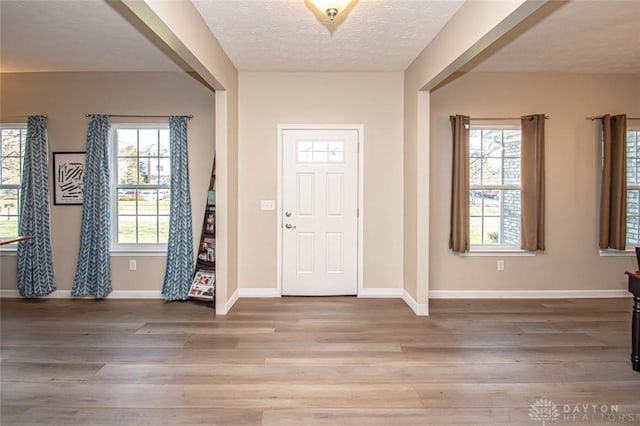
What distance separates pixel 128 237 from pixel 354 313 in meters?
2.98

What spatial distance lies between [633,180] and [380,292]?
3.53 meters

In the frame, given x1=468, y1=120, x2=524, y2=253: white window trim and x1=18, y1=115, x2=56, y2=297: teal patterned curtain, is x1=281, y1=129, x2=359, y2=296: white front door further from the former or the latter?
x1=18, y1=115, x2=56, y2=297: teal patterned curtain

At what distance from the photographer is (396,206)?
14.3 feet

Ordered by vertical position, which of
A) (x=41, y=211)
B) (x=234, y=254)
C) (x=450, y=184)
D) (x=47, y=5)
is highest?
(x=47, y=5)

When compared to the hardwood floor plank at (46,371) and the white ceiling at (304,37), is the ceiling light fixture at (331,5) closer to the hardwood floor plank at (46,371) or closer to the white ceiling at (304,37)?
the white ceiling at (304,37)

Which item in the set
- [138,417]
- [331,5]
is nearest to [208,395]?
[138,417]

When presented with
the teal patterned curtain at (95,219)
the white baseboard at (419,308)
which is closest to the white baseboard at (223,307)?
the teal patterned curtain at (95,219)

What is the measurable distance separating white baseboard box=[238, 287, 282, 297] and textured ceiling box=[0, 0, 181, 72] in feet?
9.12

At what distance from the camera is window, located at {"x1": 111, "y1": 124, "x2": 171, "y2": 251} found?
4.42 meters

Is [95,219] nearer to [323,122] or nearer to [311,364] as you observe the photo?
[323,122]

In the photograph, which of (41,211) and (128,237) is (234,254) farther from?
(41,211)

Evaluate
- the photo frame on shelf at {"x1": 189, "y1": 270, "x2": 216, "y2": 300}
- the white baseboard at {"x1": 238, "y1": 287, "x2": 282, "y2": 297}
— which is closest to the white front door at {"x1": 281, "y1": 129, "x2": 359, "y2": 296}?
the white baseboard at {"x1": 238, "y1": 287, "x2": 282, "y2": 297}

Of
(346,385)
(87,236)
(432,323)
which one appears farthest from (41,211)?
(432,323)

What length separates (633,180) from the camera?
448 centimetres
